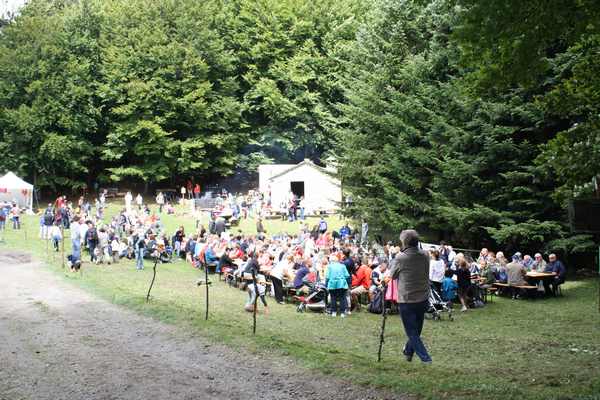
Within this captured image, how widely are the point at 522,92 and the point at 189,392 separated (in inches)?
757

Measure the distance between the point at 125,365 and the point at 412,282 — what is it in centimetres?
416

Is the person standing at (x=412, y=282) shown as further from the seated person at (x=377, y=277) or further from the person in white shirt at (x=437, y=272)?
the person in white shirt at (x=437, y=272)

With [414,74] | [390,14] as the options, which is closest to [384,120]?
[414,74]

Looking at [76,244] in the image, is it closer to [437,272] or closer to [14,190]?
[437,272]

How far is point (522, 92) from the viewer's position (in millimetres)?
23078

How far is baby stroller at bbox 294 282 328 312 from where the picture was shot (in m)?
15.6

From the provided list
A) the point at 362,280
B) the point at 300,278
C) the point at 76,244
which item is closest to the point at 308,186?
the point at 76,244

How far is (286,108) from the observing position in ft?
169

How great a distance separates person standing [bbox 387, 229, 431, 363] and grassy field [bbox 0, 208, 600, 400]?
0.63 meters

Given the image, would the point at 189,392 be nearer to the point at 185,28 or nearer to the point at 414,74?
the point at 414,74

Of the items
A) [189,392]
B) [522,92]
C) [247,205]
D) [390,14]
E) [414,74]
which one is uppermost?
[390,14]

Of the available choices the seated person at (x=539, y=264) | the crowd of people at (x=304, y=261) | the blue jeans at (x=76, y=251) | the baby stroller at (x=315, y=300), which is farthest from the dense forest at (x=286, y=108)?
the blue jeans at (x=76, y=251)

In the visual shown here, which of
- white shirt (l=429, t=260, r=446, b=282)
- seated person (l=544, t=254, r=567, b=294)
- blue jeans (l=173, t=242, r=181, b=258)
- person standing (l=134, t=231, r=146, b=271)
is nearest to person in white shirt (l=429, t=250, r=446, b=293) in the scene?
white shirt (l=429, t=260, r=446, b=282)

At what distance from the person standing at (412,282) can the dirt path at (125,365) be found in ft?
4.33
